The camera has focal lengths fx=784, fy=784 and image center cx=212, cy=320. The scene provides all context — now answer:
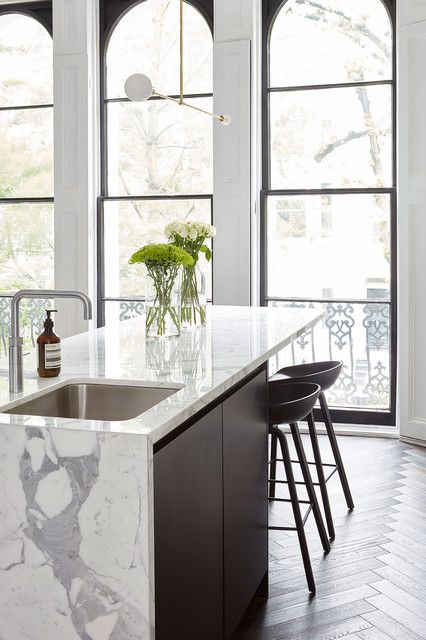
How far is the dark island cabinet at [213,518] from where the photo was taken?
196cm

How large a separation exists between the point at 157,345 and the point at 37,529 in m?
1.36

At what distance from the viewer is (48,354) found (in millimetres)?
2383

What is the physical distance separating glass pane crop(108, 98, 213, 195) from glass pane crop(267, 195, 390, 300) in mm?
642

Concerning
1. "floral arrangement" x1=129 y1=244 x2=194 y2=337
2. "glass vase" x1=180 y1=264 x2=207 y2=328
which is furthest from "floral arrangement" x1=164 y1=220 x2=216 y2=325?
"floral arrangement" x1=129 y1=244 x2=194 y2=337

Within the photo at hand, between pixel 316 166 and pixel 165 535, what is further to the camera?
pixel 316 166

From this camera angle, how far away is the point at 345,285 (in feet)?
18.7

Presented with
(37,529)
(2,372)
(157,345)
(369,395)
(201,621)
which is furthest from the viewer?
(369,395)

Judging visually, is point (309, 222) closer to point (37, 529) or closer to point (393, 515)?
point (393, 515)

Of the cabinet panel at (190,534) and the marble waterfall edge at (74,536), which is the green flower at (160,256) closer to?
the cabinet panel at (190,534)

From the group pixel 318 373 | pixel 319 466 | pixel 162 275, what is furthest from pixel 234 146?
pixel 319 466

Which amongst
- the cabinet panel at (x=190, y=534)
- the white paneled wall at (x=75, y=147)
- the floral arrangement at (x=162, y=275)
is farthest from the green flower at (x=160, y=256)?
the white paneled wall at (x=75, y=147)

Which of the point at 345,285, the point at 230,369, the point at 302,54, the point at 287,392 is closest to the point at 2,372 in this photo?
the point at 230,369

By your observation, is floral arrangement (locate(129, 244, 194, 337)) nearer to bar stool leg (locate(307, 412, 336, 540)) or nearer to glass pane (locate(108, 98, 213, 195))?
bar stool leg (locate(307, 412, 336, 540))

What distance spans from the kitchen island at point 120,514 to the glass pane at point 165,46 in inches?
154
